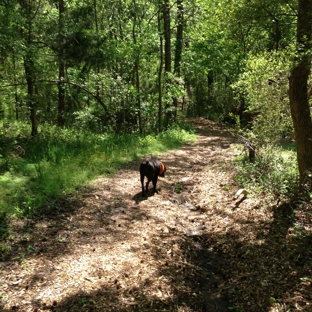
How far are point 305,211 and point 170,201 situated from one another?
3057 mm

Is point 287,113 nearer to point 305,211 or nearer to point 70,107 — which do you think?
point 305,211

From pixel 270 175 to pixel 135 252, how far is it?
139 inches

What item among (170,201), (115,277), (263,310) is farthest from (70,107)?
(263,310)

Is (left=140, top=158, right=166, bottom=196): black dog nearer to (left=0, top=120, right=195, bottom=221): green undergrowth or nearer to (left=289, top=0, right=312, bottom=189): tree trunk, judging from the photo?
(left=0, top=120, right=195, bottom=221): green undergrowth

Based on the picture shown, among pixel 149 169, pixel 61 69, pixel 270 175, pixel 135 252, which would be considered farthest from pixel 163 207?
pixel 61 69

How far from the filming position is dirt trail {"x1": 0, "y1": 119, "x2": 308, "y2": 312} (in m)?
3.54

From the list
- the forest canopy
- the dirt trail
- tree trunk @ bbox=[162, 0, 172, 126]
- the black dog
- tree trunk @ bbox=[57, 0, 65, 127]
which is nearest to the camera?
the dirt trail

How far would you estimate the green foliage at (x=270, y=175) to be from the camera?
556 cm

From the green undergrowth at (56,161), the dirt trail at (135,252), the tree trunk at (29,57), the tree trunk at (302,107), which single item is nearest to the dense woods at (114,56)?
the tree trunk at (29,57)

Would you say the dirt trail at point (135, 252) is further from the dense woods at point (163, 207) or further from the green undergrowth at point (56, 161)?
the green undergrowth at point (56, 161)

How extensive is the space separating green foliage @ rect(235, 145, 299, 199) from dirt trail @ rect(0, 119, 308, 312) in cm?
43

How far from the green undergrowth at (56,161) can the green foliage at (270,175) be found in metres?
4.02

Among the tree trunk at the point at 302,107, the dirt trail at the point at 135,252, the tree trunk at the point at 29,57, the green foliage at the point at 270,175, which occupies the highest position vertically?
the tree trunk at the point at 29,57

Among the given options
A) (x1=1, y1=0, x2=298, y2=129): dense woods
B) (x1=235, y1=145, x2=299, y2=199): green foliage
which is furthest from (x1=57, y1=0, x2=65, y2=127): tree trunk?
(x1=235, y1=145, x2=299, y2=199): green foliage
